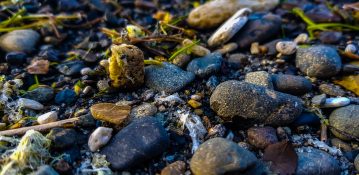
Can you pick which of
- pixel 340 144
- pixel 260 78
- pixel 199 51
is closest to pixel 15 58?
pixel 199 51

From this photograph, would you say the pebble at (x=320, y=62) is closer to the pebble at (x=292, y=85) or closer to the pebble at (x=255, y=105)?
the pebble at (x=292, y=85)

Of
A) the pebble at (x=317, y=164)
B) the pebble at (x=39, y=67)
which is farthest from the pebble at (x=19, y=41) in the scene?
the pebble at (x=317, y=164)

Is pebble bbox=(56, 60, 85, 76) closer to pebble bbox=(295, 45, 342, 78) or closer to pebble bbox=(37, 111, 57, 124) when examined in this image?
pebble bbox=(37, 111, 57, 124)

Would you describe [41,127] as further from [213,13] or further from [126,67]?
[213,13]

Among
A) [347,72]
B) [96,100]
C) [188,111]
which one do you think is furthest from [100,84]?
[347,72]

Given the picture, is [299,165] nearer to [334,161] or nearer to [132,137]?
[334,161]

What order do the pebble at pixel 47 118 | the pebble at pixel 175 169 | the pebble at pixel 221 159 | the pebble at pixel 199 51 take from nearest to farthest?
1. the pebble at pixel 221 159
2. the pebble at pixel 175 169
3. the pebble at pixel 47 118
4. the pebble at pixel 199 51
